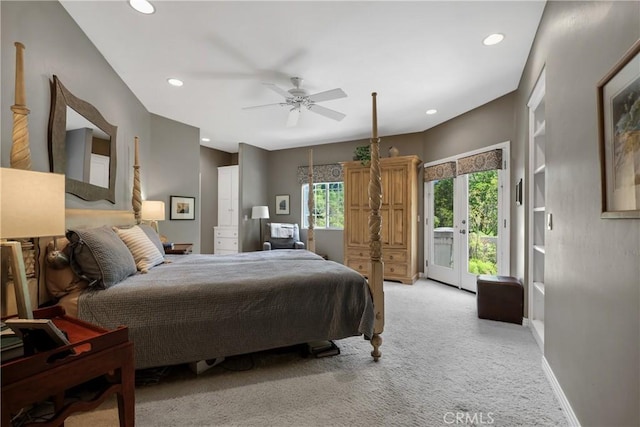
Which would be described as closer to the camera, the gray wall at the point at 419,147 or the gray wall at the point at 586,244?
the gray wall at the point at 586,244

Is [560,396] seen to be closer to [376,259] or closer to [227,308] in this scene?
[376,259]

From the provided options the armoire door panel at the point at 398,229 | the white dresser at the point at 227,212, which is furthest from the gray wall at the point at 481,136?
the white dresser at the point at 227,212

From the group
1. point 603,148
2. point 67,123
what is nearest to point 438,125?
point 603,148

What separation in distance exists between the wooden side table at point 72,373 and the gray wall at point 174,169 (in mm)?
3288

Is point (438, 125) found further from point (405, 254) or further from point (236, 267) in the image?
point (236, 267)

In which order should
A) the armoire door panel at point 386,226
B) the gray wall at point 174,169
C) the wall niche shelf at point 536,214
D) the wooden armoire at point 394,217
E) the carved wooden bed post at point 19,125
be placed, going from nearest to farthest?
1. the carved wooden bed post at point 19,125
2. the wall niche shelf at point 536,214
3. the gray wall at point 174,169
4. the wooden armoire at point 394,217
5. the armoire door panel at point 386,226

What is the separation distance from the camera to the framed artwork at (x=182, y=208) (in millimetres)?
4598

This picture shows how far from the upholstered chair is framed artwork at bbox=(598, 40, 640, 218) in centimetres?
494

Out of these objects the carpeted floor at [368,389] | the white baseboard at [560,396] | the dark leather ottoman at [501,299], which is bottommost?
the carpeted floor at [368,389]

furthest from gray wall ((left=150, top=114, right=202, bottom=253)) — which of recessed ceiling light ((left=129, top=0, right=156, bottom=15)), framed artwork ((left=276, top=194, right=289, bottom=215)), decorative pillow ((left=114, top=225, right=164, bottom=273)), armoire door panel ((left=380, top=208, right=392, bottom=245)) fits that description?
armoire door panel ((left=380, top=208, right=392, bottom=245))

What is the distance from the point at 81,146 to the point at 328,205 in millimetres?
4515

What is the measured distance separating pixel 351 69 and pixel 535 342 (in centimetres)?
318

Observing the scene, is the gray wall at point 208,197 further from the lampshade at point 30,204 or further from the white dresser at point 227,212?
the lampshade at point 30,204

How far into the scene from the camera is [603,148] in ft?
4.17
